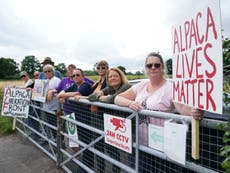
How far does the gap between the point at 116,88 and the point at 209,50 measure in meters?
1.98

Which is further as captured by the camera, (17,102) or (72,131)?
(17,102)

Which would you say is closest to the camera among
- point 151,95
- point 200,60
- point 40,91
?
point 200,60

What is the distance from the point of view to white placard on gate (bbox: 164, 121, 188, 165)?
5.82 feet

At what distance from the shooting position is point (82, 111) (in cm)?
363

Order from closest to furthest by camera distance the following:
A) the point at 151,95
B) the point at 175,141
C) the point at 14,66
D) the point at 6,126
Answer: the point at 175,141 < the point at 151,95 < the point at 6,126 < the point at 14,66

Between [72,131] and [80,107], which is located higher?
[80,107]

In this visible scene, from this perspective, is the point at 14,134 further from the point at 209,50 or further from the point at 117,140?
the point at 209,50

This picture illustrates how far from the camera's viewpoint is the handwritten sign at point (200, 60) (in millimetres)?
1362

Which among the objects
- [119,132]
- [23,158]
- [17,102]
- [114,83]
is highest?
[114,83]

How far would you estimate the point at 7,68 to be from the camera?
70062 mm

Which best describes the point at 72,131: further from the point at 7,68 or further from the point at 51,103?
the point at 7,68

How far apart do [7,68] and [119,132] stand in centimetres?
7549

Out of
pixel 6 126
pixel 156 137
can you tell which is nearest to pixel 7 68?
pixel 6 126

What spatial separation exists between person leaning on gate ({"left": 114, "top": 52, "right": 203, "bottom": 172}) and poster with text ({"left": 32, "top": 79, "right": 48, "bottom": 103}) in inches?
108
